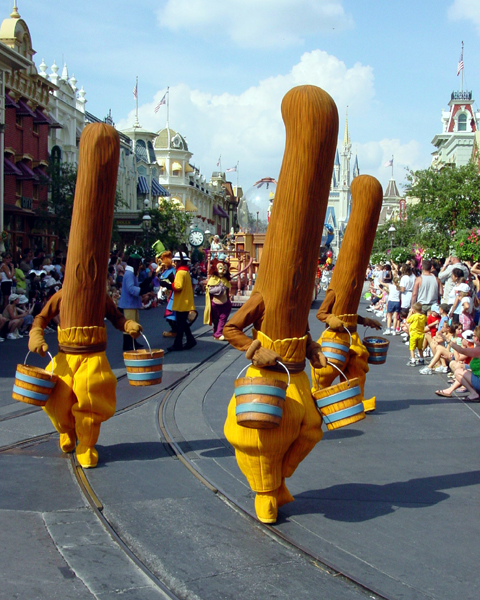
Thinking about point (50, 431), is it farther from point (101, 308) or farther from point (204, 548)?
point (204, 548)

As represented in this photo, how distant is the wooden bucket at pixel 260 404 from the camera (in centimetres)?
378

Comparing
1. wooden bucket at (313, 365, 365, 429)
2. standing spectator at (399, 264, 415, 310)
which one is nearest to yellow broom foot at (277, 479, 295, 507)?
wooden bucket at (313, 365, 365, 429)

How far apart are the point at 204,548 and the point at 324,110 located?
2.71 meters

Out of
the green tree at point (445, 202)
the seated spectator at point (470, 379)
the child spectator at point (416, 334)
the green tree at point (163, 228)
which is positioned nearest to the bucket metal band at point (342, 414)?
the seated spectator at point (470, 379)

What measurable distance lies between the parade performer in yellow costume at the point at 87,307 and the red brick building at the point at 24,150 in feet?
76.1

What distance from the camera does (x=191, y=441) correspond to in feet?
20.6

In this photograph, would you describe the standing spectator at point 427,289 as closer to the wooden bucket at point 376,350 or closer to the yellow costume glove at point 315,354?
the wooden bucket at point 376,350

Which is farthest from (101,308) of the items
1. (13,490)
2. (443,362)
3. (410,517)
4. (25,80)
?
(25,80)

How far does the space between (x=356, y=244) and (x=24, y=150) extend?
25994mm

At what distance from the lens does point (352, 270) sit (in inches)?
279

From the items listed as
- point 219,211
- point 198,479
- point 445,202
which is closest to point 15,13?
point 445,202

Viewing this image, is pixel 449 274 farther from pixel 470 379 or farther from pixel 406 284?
pixel 470 379

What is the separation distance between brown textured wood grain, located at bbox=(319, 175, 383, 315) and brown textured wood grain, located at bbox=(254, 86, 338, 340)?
9.10 ft

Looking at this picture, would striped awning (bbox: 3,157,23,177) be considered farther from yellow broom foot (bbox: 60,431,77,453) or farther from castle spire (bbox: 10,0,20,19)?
yellow broom foot (bbox: 60,431,77,453)
